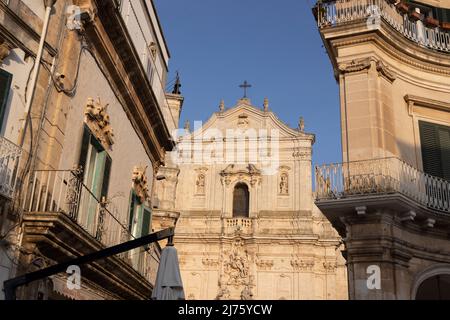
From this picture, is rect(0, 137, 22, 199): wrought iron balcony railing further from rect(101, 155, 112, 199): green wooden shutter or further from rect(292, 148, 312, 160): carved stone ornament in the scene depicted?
rect(292, 148, 312, 160): carved stone ornament

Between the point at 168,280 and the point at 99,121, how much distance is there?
5.30m

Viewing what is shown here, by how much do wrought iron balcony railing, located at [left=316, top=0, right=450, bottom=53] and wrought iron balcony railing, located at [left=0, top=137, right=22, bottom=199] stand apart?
9.42 metres

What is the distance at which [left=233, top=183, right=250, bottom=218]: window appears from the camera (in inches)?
1287

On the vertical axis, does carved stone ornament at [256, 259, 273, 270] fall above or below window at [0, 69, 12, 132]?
above

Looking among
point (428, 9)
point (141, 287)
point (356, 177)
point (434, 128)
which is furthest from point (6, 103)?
point (428, 9)

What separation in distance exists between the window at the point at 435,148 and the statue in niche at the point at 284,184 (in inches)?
724

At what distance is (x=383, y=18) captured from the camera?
14.1 meters

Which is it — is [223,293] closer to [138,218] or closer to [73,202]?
[138,218]

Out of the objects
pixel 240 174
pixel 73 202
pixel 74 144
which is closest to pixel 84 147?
pixel 74 144

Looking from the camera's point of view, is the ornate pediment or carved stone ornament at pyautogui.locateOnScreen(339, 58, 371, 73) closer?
carved stone ornament at pyautogui.locateOnScreen(339, 58, 371, 73)

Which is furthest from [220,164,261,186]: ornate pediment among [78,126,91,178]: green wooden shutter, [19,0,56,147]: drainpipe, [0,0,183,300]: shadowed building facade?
[19,0,56,147]: drainpipe

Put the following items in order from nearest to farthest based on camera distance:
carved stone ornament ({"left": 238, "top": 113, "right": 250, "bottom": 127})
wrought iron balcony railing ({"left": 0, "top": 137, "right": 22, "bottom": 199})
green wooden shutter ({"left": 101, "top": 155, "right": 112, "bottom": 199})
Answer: wrought iron balcony railing ({"left": 0, "top": 137, "right": 22, "bottom": 199}) → green wooden shutter ({"left": 101, "top": 155, "right": 112, "bottom": 199}) → carved stone ornament ({"left": 238, "top": 113, "right": 250, "bottom": 127})

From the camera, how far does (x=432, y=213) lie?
12.2 meters

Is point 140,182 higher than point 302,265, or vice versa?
point 302,265
